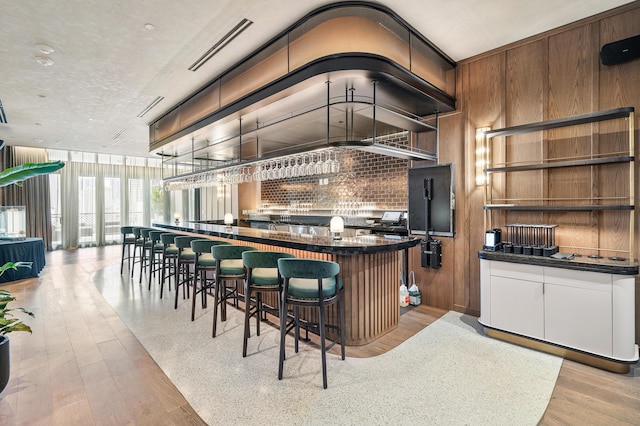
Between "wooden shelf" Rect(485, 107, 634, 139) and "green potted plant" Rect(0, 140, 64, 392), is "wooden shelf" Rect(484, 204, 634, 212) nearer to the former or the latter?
"wooden shelf" Rect(485, 107, 634, 139)

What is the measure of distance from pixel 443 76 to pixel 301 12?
2.14 m

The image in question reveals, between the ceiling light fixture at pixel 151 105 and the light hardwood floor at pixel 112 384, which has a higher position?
the ceiling light fixture at pixel 151 105

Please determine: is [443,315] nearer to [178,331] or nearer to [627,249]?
[627,249]

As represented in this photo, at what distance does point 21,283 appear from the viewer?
19.5 ft

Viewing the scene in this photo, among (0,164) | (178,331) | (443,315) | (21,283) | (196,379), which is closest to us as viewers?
(196,379)

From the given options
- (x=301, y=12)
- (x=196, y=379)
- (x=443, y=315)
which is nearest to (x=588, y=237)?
(x=443, y=315)

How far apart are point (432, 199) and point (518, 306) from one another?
177 centimetres

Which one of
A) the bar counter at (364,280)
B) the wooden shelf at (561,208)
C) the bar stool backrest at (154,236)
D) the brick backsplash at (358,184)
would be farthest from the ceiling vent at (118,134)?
the wooden shelf at (561,208)

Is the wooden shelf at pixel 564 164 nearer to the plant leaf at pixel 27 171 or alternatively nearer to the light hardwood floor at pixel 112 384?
the light hardwood floor at pixel 112 384

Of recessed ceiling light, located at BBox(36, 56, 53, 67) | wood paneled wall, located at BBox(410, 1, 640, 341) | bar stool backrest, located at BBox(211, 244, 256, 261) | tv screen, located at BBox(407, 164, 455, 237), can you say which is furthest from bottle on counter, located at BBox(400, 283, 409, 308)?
recessed ceiling light, located at BBox(36, 56, 53, 67)

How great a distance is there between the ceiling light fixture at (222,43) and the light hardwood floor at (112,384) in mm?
3483

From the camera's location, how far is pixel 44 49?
3.53 meters

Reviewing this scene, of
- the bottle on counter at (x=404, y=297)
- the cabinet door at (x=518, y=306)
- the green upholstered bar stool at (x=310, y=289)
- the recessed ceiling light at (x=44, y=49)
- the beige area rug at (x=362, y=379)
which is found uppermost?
the recessed ceiling light at (x=44, y=49)

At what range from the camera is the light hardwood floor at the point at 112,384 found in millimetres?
2131
